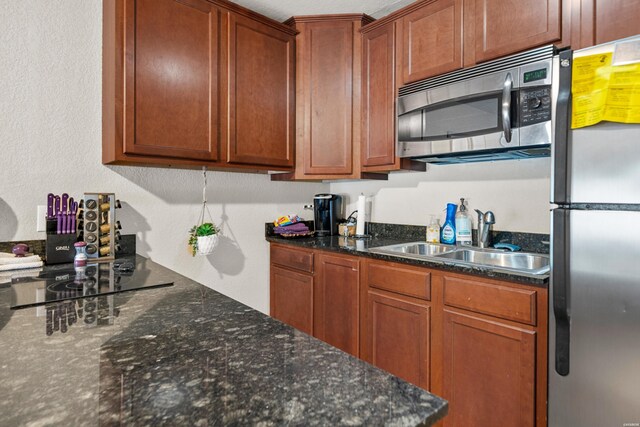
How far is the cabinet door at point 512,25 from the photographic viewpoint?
1.62m

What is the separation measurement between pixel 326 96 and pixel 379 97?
38 centimetres

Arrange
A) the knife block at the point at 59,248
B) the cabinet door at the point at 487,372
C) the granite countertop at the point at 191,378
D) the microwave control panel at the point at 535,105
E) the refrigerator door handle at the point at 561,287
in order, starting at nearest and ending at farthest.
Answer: the granite countertop at the point at 191,378 → the refrigerator door handle at the point at 561,287 → the cabinet door at the point at 487,372 → the microwave control panel at the point at 535,105 → the knife block at the point at 59,248

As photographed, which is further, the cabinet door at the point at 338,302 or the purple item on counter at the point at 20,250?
the cabinet door at the point at 338,302

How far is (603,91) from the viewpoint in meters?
1.25

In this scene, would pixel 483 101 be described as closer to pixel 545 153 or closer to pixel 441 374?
pixel 545 153

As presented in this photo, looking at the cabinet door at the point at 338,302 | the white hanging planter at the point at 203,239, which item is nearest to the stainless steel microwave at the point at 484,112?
the cabinet door at the point at 338,302

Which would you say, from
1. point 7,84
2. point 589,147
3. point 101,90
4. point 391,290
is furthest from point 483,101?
point 7,84

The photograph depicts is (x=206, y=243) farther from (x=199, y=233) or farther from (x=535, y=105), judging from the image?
(x=535, y=105)

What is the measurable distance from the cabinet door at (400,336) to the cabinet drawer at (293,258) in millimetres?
527

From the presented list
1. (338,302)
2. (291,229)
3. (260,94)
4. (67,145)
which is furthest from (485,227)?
(67,145)

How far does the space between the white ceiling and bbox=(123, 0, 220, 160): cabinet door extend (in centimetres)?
38

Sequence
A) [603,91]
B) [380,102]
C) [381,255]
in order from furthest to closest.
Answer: [380,102] < [381,255] < [603,91]

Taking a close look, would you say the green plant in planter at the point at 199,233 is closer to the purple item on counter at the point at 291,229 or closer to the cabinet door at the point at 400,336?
the purple item on counter at the point at 291,229

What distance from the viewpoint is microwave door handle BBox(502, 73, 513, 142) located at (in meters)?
1.69
